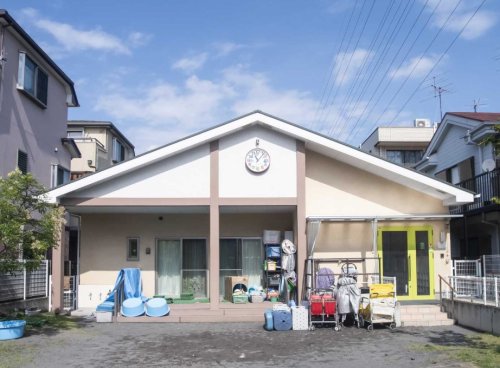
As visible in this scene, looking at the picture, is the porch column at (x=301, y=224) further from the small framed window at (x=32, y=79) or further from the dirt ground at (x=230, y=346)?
the small framed window at (x=32, y=79)

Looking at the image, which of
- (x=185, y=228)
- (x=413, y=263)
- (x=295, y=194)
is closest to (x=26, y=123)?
(x=185, y=228)

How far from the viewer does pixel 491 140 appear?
993 cm

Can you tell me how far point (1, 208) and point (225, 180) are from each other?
20.1 ft

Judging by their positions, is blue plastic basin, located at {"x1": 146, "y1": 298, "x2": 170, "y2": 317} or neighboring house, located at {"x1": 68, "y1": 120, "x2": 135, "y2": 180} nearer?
blue plastic basin, located at {"x1": 146, "y1": 298, "x2": 170, "y2": 317}

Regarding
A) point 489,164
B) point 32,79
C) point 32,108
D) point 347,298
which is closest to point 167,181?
point 347,298

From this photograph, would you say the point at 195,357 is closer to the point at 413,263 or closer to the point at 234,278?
the point at 234,278

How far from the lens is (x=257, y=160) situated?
15617mm

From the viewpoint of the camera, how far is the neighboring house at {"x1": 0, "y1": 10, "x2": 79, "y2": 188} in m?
17.2

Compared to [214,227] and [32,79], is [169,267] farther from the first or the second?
[32,79]

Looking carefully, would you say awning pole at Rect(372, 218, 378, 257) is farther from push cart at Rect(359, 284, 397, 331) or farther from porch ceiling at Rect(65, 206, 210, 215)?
porch ceiling at Rect(65, 206, 210, 215)

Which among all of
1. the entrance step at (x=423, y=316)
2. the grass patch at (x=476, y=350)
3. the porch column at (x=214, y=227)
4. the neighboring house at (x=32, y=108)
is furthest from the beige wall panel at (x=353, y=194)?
the neighboring house at (x=32, y=108)

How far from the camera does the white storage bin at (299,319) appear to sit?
13.3 m

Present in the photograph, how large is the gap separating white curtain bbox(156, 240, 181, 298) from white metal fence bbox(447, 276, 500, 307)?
8.26 meters

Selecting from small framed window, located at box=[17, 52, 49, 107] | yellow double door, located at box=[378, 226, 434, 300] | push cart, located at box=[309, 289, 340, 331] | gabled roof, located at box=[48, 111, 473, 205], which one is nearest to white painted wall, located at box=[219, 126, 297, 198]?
gabled roof, located at box=[48, 111, 473, 205]
